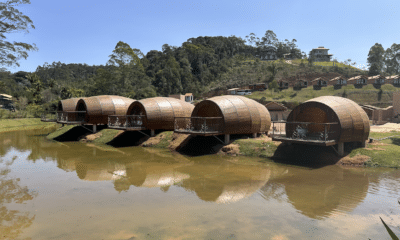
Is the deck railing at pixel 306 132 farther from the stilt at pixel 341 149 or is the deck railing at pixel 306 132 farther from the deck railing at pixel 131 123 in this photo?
the deck railing at pixel 131 123

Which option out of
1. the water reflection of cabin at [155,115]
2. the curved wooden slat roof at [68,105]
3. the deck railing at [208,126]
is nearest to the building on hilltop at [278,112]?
the water reflection of cabin at [155,115]

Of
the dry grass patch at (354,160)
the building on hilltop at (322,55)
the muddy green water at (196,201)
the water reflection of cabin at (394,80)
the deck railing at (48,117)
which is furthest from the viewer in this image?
the building on hilltop at (322,55)

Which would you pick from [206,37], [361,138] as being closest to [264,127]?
[361,138]

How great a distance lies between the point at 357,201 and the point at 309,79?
275 feet

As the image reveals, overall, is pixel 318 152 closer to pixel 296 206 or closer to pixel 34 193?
pixel 296 206

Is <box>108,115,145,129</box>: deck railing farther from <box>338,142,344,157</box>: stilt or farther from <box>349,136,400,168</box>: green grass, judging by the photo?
<box>349,136,400,168</box>: green grass

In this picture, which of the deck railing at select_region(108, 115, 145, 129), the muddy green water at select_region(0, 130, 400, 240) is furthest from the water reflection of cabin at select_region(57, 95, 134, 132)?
the muddy green water at select_region(0, 130, 400, 240)

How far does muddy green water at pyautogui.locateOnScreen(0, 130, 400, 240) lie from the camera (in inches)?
336

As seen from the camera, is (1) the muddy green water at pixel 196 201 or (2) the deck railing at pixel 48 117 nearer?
(1) the muddy green water at pixel 196 201

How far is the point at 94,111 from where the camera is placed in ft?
106

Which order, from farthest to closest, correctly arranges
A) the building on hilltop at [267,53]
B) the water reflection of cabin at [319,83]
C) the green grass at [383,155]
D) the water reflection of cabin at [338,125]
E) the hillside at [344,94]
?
the building on hilltop at [267,53] < the water reflection of cabin at [319,83] < the hillside at [344,94] < the water reflection of cabin at [338,125] < the green grass at [383,155]

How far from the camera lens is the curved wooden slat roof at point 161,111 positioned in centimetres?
2692

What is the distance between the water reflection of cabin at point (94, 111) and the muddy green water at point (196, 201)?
45.4ft

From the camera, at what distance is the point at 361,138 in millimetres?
17359
